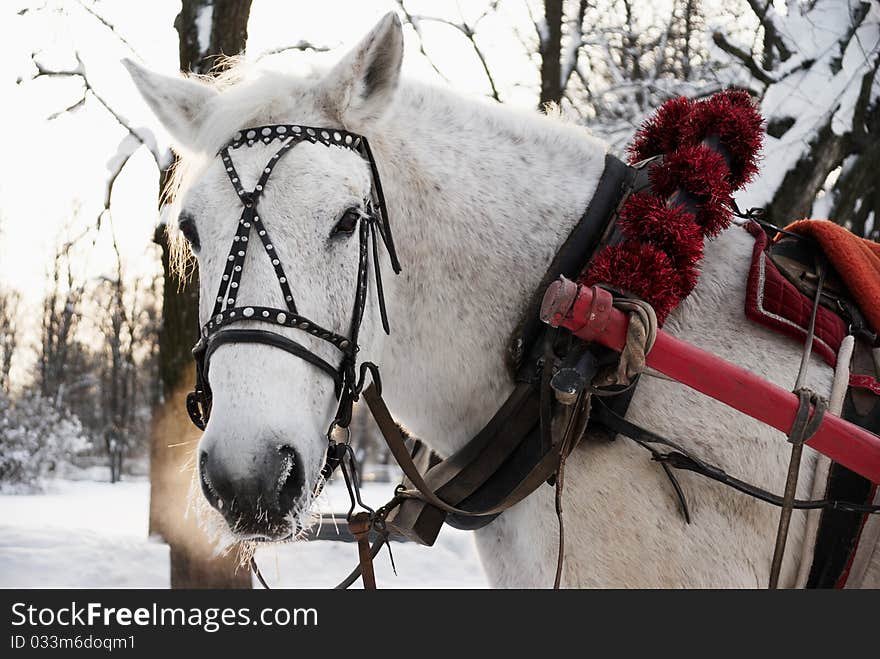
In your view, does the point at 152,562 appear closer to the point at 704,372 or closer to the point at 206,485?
the point at 206,485

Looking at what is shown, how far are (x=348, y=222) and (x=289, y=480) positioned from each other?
2.01 feet

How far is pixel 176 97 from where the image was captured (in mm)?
2283

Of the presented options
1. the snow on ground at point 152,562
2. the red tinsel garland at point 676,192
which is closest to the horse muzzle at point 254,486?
the red tinsel garland at point 676,192

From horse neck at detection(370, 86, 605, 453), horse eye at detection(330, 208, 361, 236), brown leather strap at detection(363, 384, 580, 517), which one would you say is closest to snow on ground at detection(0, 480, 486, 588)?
brown leather strap at detection(363, 384, 580, 517)

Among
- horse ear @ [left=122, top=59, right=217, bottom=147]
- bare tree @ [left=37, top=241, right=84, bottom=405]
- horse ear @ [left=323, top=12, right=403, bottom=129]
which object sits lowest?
bare tree @ [left=37, top=241, right=84, bottom=405]

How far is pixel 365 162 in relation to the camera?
2049 mm

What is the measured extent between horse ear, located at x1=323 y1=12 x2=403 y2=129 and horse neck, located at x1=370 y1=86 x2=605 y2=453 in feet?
0.22

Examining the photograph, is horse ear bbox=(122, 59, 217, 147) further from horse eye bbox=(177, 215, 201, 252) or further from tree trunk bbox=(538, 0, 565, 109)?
tree trunk bbox=(538, 0, 565, 109)

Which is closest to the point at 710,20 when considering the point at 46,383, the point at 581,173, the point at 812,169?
the point at 812,169

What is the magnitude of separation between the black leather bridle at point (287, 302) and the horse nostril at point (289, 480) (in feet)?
0.62

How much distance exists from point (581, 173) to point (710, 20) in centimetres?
655

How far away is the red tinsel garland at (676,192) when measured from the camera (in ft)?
6.66

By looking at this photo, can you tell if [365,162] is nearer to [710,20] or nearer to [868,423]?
[868,423]

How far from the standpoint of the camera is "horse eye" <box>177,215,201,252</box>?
1.99 metres
